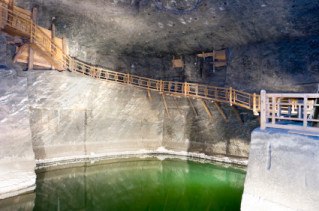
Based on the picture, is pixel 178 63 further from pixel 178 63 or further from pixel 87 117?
pixel 87 117

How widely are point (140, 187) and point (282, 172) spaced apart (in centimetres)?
583

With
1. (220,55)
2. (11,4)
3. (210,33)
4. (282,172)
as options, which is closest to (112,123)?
(220,55)

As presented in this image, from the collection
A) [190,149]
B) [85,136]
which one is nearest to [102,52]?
[85,136]

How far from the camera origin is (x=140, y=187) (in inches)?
402

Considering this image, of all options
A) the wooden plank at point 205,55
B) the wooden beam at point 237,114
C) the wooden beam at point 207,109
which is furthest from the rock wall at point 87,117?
the wooden beam at point 237,114

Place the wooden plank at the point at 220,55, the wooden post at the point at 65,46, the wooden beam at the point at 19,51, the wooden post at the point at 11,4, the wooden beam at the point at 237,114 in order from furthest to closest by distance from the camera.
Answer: the wooden plank at the point at 220,55, the wooden beam at the point at 237,114, the wooden post at the point at 65,46, the wooden beam at the point at 19,51, the wooden post at the point at 11,4

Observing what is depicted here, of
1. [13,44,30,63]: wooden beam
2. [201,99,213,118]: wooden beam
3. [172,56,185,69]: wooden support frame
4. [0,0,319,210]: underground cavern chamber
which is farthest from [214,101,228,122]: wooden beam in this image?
[13,44,30,63]: wooden beam

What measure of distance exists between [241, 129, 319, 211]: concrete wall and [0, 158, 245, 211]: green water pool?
79.3 inches

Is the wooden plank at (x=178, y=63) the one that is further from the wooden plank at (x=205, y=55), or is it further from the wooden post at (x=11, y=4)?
the wooden post at (x=11, y=4)

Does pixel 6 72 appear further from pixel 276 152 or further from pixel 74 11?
pixel 276 152

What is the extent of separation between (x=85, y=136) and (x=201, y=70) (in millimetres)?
7289

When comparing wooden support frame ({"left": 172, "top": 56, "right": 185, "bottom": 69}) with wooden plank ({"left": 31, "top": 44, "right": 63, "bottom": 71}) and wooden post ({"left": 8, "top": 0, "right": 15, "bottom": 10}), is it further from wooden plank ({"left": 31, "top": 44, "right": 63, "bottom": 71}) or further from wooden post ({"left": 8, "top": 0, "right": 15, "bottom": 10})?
wooden post ({"left": 8, "top": 0, "right": 15, "bottom": 10})

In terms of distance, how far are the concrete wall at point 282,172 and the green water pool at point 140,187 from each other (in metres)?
2.01

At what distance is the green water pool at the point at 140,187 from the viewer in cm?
834
